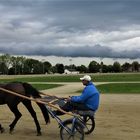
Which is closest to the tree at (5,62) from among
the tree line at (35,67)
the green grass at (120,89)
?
the tree line at (35,67)

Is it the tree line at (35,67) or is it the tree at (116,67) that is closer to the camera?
the tree line at (35,67)

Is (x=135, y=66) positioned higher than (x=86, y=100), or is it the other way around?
(x=135, y=66)

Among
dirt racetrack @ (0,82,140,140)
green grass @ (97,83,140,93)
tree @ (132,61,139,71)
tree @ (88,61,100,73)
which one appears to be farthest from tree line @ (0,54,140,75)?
dirt racetrack @ (0,82,140,140)

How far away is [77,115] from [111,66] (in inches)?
6206

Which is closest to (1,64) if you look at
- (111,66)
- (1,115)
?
(111,66)

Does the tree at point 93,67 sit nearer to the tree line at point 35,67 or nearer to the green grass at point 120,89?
the tree line at point 35,67

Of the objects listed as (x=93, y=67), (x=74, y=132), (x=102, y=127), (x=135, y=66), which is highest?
(x=135, y=66)

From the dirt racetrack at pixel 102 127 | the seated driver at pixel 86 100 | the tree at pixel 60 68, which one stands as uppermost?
the tree at pixel 60 68

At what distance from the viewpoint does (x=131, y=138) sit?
11.5 metres

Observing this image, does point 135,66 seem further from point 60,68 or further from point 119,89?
point 119,89

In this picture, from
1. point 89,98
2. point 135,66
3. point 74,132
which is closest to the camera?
point 74,132

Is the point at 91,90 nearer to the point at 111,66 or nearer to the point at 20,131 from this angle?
the point at 20,131

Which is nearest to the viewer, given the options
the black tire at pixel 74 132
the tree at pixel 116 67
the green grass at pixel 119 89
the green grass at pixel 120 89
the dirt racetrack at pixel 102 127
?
the black tire at pixel 74 132

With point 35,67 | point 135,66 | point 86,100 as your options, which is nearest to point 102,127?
point 86,100
